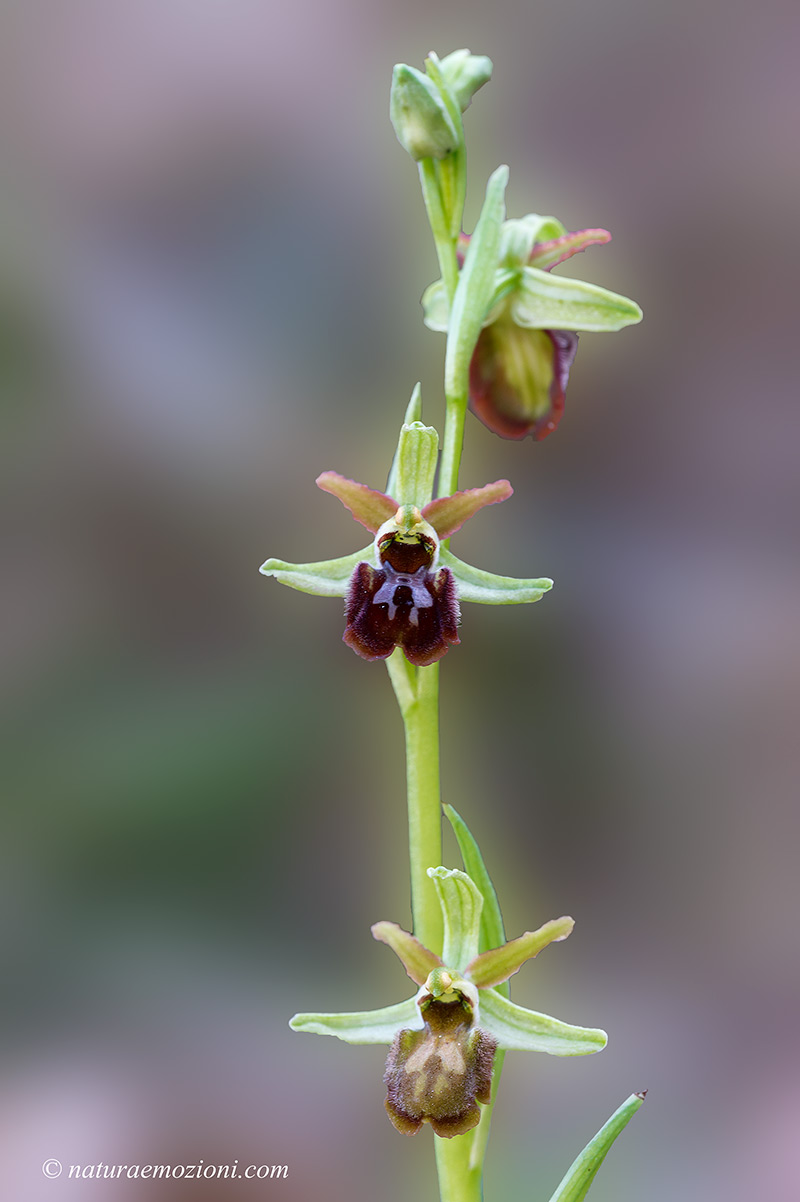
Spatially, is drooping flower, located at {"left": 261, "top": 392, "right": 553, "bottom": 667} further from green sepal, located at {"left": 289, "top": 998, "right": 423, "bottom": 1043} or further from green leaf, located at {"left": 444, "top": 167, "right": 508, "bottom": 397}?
green sepal, located at {"left": 289, "top": 998, "right": 423, "bottom": 1043}

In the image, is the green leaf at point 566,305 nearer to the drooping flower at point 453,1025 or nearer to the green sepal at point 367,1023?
the drooping flower at point 453,1025

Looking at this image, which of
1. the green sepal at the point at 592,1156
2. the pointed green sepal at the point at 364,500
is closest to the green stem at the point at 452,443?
the pointed green sepal at the point at 364,500

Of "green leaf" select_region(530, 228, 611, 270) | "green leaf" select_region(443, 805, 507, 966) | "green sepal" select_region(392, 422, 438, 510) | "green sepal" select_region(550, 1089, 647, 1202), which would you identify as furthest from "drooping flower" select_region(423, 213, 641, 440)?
"green sepal" select_region(550, 1089, 647, 1202)

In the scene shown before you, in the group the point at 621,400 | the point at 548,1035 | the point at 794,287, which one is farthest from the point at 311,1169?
the point at 794,287

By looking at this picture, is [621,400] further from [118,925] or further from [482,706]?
[118,925]

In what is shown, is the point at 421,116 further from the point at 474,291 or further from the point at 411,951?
the point at 411,951
